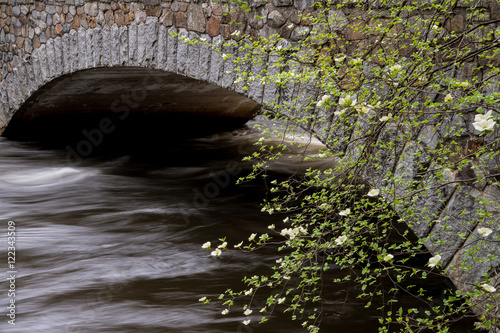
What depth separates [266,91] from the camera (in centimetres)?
412

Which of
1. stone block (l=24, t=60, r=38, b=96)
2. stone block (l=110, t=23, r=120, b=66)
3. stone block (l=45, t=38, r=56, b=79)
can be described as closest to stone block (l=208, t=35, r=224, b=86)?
stone block (l=110, t=23, r=120, b=66)

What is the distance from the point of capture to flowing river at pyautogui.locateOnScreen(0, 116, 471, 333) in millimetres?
3121

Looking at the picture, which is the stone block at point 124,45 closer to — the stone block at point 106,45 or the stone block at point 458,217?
the stone block at point 106,45

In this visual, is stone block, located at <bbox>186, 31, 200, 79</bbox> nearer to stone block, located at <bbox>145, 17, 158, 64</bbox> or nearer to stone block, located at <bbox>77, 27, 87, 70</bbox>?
stone block, located at <bbox>145, 17, 158, 64</bbox>

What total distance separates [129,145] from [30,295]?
18.0 ft

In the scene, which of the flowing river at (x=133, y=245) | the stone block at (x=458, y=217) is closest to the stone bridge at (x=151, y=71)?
the stone block at (x=458, y=217)

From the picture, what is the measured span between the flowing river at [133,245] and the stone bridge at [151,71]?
0.69m

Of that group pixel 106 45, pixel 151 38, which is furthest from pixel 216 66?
pixel 106 45

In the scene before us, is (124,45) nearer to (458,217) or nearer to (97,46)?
(97,46)

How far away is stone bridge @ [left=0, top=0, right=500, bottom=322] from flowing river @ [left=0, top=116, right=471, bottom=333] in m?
0.69

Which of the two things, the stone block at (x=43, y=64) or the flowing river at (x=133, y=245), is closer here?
the flowing river at (x=133, y=245)

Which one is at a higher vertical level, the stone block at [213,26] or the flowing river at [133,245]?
the stone block at [213,26]

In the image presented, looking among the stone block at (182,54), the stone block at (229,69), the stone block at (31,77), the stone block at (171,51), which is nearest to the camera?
the stone block at (229,69)

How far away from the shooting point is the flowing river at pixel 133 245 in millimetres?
3121
